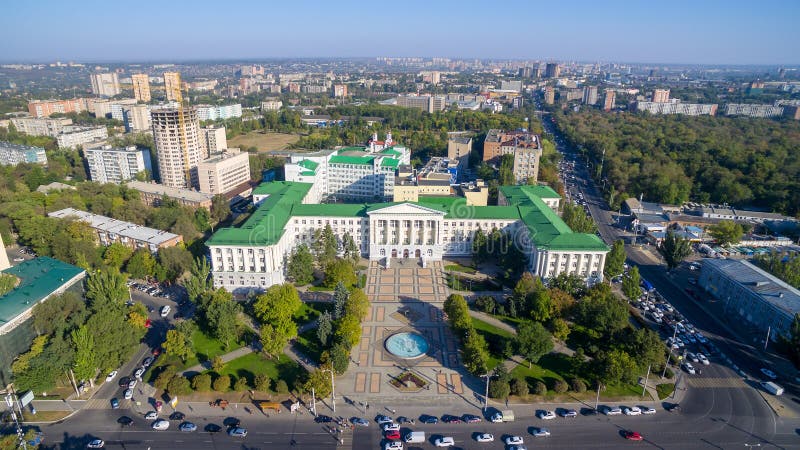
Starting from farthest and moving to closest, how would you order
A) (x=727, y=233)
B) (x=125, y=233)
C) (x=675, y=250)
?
(x=727, y=233) → (x=125, y=233) → (x=675, y=250)

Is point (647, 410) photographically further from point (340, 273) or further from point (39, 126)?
point (39, 126)

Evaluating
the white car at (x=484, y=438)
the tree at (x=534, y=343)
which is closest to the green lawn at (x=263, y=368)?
the white car at (x=484, y=438)

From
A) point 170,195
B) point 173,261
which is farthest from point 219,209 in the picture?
point 173,261

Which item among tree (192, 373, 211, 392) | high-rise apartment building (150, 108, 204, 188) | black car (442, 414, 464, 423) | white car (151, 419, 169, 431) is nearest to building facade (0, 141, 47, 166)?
high-rise apartment building (150, 108, 204, 188)

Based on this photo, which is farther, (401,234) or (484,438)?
(401,234)

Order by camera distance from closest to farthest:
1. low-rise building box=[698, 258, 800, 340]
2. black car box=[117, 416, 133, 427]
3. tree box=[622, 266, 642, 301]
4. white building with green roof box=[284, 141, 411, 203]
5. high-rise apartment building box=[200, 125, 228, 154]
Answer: black car box=[117, 416, 133, 427] → low-rise building box=[698, 258, 800, 340] → tree box=[622, 266, 642, 301] → white building with green roof box=[284, 141, 411, 203] → high-rise apartment building box=[200, 125, 228, 154]

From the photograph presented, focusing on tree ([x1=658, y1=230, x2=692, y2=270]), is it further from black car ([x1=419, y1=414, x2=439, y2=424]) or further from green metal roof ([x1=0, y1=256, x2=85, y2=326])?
green metal roof ([x1=0, y1=256, x2=85, y2=326])

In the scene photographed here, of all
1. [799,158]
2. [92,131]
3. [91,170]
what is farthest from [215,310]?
[799,158]
